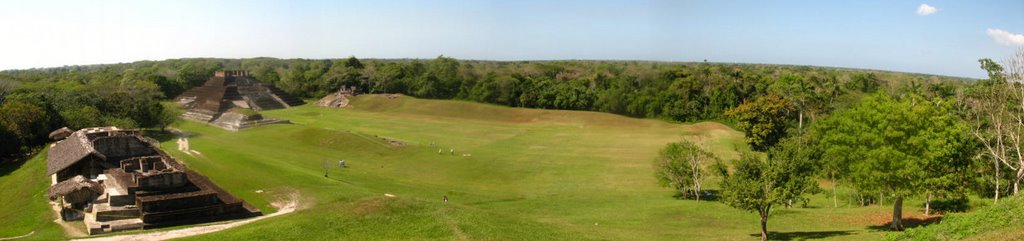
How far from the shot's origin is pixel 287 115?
8769cm

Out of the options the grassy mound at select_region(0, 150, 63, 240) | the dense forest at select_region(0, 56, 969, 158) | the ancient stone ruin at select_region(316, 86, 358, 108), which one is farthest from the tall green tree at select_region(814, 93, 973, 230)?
the ancient stone ruin at select_region(316, 86, 358, 108)

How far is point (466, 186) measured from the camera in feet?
142

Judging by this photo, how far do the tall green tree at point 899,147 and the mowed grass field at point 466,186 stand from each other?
2.24m

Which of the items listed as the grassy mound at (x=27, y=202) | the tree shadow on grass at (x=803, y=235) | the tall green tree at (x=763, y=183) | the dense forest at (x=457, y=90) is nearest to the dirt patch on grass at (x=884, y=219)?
the tree shadow on grass at (x=803, y=235)

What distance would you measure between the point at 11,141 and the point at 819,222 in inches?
2190

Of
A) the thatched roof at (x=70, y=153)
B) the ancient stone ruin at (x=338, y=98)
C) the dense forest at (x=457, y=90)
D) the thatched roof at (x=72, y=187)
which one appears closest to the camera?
the thatched roof at (x=72, y=187)

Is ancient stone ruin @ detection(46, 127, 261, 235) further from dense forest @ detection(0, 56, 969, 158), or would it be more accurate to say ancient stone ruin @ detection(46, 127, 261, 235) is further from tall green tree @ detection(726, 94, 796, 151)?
tall green tree @ detection(726, 94, 796, 151)

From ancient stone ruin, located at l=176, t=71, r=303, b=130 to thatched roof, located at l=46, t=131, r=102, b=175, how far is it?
25.5 metres

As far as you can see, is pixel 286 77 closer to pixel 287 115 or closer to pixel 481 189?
pixel 287 115

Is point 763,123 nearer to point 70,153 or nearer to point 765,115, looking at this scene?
point 765,115

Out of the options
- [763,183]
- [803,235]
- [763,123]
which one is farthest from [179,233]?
[763,123]

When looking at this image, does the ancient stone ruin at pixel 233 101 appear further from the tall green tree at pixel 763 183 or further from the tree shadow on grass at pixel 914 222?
the tree shadow on grass at pixel 914 222

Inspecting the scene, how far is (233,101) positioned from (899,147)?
84257mm

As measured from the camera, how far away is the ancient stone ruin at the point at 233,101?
69.1 meters
